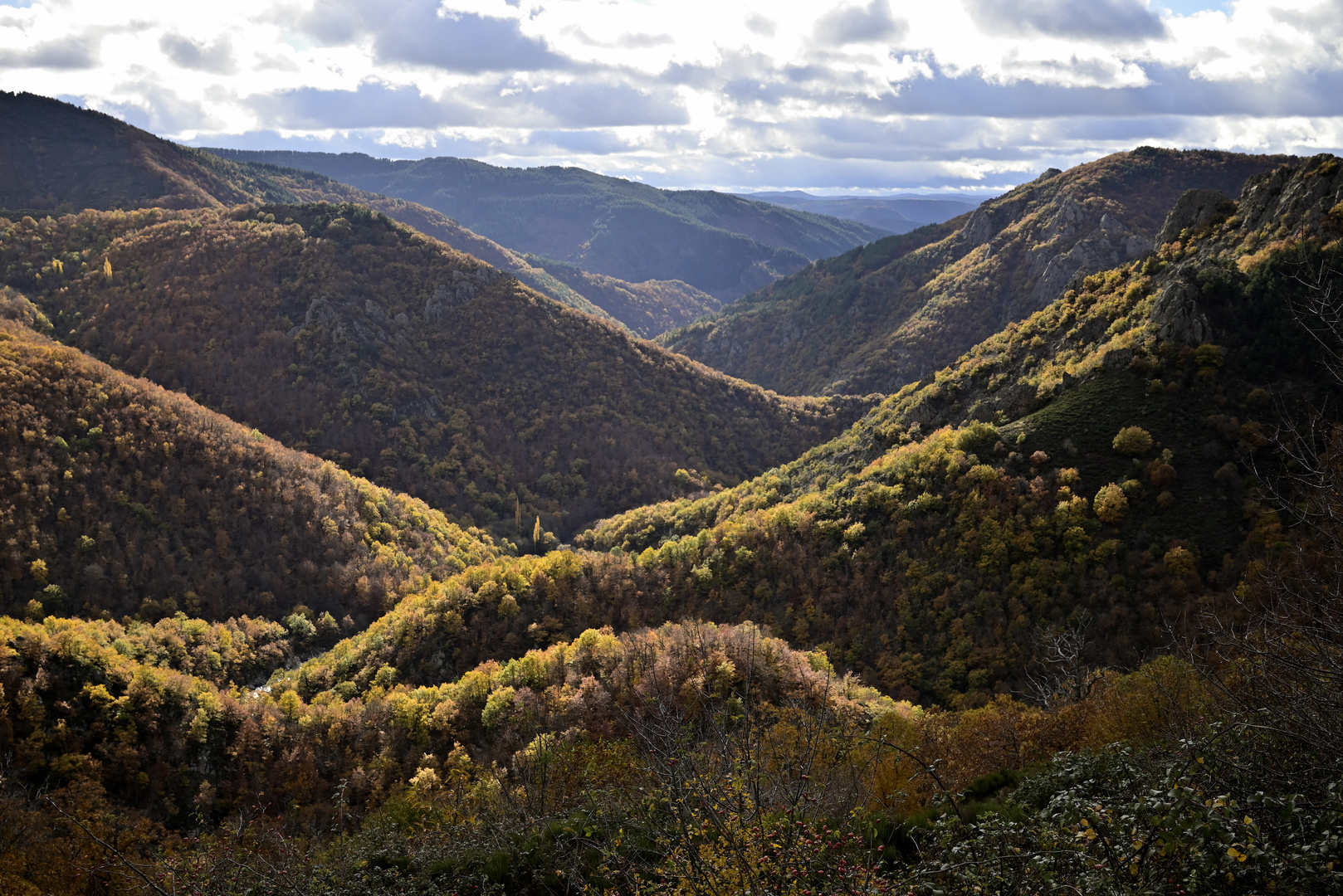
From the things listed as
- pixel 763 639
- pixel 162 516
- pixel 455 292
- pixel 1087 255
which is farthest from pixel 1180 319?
pixel 455 292

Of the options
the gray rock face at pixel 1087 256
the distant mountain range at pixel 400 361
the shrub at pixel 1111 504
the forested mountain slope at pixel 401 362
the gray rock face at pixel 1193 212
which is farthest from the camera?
the gray rock face at pixel 1087 256

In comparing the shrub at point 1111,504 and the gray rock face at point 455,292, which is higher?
the gray rock face at point 455,292

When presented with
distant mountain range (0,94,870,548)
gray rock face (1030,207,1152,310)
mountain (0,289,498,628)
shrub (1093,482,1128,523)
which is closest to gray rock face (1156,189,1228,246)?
shrub (1093,482,1128,523)

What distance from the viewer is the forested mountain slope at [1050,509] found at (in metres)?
41.8

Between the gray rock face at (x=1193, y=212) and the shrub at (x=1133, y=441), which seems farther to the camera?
the gray rock face at (x=1193, y=212)

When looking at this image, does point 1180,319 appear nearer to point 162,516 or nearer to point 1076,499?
point 1076,499

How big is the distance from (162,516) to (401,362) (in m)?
71.0

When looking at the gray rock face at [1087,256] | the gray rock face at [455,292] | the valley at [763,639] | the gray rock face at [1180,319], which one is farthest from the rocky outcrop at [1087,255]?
the gray rock face at [455,292]

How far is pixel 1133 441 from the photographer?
152 feet

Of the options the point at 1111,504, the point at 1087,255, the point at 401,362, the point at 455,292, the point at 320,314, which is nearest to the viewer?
the point at 1111,504

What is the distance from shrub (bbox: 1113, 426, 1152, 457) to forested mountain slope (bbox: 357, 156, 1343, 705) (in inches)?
4.2

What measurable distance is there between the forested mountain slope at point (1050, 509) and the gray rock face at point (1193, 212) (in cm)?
33

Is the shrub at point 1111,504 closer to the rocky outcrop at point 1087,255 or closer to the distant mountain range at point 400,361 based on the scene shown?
the distant mountain range at point 400,361

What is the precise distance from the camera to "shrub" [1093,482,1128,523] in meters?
43.6
